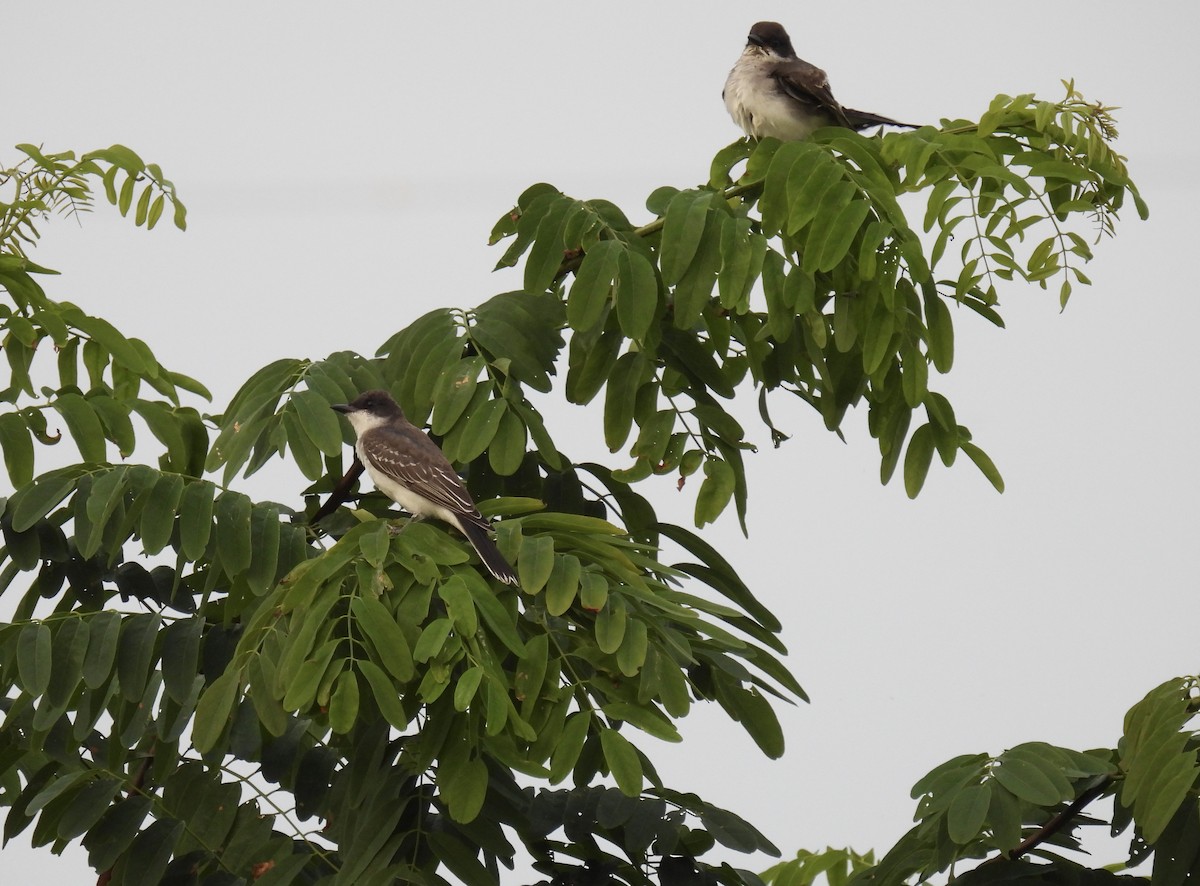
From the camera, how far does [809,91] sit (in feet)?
16.6

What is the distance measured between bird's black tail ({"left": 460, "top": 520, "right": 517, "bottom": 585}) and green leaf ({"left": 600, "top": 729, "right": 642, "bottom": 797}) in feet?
1.47

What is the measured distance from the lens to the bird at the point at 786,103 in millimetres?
5055

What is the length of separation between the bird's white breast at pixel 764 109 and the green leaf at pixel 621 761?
2.62 m

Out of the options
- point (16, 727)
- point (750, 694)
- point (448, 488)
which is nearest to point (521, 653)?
point (750, 694)

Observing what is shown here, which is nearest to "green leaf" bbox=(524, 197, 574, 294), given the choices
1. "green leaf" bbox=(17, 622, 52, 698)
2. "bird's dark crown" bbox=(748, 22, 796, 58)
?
"green leaf" bbox=(17, 622, 52, 698)

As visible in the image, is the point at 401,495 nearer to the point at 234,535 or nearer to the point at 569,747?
the point at 234,535

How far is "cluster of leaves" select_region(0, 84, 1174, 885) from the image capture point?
9.98ft

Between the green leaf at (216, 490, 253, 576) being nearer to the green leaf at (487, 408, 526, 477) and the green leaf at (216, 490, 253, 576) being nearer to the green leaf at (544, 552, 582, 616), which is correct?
the green leaf at (487, 408, 526, 477)

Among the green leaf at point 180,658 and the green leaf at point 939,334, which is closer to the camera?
the green leaf at point 180,658

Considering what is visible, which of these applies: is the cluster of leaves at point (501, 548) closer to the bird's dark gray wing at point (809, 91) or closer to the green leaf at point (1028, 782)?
the green leaf at point (1028, 782)

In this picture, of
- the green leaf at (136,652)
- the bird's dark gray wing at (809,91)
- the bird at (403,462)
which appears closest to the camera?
the green leaf at (136,652)

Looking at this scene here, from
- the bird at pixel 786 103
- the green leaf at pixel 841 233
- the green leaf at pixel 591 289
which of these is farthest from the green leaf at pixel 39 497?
the bird at pixel 786 103

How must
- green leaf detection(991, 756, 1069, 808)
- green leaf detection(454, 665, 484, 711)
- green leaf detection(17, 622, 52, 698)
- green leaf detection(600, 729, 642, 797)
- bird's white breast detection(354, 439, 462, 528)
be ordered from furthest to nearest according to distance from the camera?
1. bird's white breast detection(354, 439, 462, 528)
2. green leaf detection(17, 622, 52, 698)
3. green leaf detection(991, 756, 1069, 808)
4. green leaf detection(600, 729, 642, 797)
5. green leaf detection(454, 665, 484, 711)

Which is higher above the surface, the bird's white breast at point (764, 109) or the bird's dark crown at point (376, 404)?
the bird's white breast at point (764, 109)
